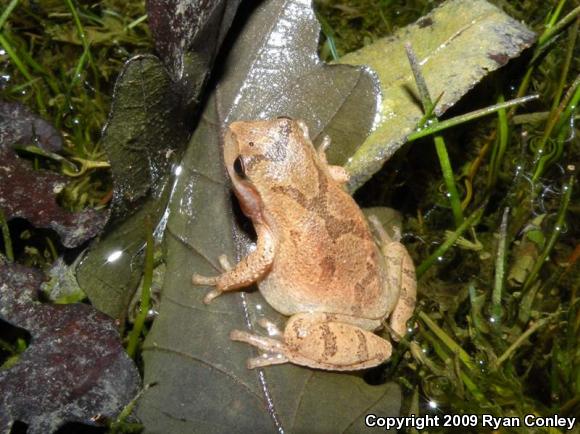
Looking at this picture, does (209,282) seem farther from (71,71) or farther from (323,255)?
(71,71)

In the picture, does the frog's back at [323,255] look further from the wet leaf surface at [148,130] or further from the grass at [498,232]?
the wet leaf surface at [148,130]

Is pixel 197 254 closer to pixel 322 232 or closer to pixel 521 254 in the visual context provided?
pixel 322 232

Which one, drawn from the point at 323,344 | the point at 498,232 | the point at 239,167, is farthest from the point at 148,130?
the point at 498,232

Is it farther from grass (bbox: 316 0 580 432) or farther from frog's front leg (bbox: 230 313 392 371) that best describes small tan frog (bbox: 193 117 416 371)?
grass (bbox: 316 0 580 432)

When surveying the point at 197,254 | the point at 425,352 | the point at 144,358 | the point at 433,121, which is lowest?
the point at 425,352

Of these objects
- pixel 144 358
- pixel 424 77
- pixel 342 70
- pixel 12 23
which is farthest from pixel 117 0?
pixel 144 358

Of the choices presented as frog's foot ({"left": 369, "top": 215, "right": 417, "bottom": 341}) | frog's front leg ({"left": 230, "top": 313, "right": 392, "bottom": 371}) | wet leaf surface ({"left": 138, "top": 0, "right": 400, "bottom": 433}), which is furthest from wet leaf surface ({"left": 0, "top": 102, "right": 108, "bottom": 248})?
frog's foot ({"left": 369, "top": 215, "right": 417, "bottom": 341})

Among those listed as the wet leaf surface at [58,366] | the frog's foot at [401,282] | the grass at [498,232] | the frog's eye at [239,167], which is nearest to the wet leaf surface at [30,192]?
the wet leaf surface at [58,366]
